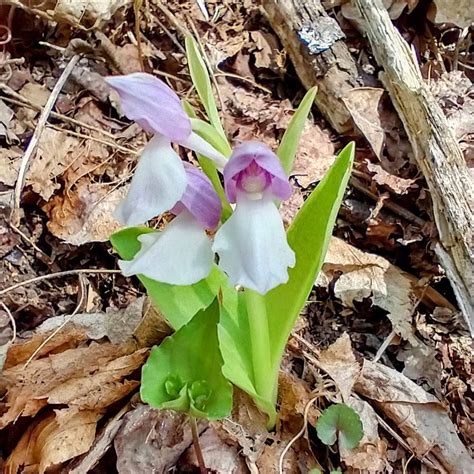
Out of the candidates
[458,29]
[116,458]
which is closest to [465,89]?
[458,29]

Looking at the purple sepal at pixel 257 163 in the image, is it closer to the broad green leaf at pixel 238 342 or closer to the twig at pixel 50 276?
the broad green leaf at pixel 238 342

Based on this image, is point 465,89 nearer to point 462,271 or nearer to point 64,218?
point 462,271

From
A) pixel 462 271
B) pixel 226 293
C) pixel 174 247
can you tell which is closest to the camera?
pixel 174 247

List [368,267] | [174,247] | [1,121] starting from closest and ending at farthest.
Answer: [174,247] → [368,267] → [1,121]

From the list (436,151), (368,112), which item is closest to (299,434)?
(436,151)

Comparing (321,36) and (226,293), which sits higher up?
(321,36)

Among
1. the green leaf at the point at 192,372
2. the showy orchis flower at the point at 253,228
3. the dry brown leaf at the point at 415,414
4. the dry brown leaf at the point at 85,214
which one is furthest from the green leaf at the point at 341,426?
the dry brown leaf at the point at 85,214
